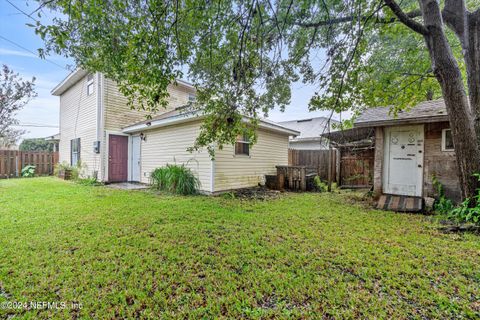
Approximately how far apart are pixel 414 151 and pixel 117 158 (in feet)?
35.6

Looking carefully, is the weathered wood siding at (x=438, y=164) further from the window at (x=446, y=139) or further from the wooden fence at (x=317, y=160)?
the wooden fence at (x=317, y=160)

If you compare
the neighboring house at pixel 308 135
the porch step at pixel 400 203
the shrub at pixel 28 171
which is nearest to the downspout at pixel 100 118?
the shrub at pixel 28 171

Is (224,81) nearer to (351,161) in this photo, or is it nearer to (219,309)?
(219,309)

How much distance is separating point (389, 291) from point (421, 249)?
1436 mm

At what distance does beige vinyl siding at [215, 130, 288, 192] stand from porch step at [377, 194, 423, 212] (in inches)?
148

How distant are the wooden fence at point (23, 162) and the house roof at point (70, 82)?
372 cm

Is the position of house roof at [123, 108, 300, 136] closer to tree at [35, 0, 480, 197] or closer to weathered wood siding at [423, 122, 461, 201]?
tree at [35, 0, 480, 197]

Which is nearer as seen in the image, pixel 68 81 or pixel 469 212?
pixel 469 212

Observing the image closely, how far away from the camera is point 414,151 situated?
5.61 metres

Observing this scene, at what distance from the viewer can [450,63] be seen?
3.88 metres

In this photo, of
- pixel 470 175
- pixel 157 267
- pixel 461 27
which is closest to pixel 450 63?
pixel 461 27

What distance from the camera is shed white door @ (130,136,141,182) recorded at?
9733 mm

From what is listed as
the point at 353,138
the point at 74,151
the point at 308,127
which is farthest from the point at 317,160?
the point at 74,151

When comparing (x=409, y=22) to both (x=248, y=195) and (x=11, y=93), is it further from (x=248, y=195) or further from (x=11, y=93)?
(x=11, y=93)
